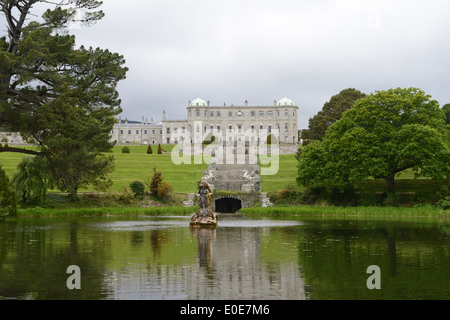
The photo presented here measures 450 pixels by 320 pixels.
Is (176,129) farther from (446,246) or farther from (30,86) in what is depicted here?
(446,246)

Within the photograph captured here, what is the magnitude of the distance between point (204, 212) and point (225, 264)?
48.3 ft

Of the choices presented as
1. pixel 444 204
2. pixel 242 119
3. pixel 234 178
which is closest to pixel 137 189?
pixel 234 178

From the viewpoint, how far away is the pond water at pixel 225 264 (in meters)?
11.7

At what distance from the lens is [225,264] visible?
1579cm

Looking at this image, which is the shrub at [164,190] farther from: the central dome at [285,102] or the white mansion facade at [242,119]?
the central dome at [285,102]

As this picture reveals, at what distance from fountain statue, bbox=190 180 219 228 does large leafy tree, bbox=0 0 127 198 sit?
720 cm

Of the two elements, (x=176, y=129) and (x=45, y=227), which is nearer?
(x=45, y=227)

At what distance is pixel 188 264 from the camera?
51.8 ft

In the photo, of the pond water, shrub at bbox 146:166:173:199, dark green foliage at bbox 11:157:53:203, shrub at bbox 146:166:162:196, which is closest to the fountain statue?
the pond water

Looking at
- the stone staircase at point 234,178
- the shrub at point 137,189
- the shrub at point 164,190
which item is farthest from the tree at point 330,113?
the shrub at point 137,189

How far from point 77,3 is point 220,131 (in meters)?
115

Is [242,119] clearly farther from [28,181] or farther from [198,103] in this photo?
[28,181]

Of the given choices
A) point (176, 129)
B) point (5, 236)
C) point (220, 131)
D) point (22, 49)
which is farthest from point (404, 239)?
point (176, 129)

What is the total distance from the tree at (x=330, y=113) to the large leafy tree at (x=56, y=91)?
39.8 m
